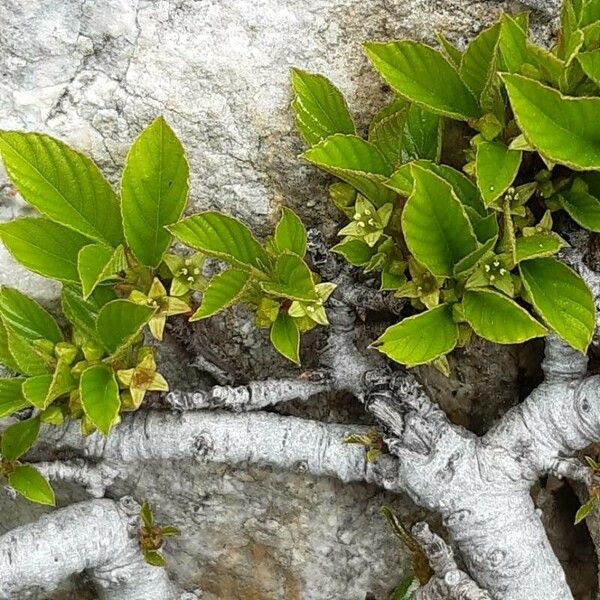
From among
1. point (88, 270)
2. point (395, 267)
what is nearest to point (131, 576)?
point (88, 270)

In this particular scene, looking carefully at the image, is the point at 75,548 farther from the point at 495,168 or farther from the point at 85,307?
the point at 495,168

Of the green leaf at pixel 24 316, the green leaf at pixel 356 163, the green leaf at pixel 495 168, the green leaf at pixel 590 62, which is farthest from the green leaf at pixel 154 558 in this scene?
the green leaf at pixel 590 62

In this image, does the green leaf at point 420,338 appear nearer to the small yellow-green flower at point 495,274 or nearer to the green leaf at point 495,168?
the small yellow-green flower at point 495,274

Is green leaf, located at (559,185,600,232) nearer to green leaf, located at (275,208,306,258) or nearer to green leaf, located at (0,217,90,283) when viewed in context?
green leaf, located at (275,208,306,258)

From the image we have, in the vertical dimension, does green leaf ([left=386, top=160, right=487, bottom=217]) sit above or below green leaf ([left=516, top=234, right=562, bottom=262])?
above

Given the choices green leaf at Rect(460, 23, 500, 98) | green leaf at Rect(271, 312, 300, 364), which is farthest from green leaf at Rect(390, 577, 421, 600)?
green leaf at Rect(460, 23, 500, 98)

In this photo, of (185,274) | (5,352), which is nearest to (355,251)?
(185,274)
